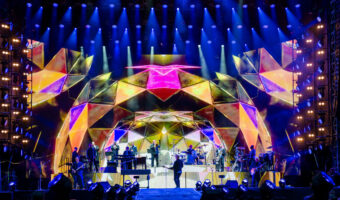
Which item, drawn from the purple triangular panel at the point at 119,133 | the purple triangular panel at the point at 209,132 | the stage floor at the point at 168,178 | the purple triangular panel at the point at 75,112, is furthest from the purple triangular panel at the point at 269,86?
the purple triangular panel at the point at 119,133

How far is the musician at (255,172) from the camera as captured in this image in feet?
64.7

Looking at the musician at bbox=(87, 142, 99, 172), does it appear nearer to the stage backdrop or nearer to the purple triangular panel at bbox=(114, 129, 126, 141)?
the stage backdrop

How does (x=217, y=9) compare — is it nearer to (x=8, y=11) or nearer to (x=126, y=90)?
(x=126, y=90)

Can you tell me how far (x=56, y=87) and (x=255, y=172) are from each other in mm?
12220

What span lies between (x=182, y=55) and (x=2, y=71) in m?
10.6

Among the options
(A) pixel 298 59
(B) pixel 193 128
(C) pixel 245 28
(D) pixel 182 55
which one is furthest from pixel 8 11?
(B) pixel 193 128

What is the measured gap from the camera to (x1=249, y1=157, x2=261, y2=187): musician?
19.7 meters

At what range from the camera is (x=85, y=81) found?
82.5 feet

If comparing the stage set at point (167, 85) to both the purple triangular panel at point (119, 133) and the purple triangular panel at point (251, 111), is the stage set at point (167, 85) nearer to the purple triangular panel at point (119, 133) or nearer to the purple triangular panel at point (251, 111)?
the purple triangular panel at point (251, 111)

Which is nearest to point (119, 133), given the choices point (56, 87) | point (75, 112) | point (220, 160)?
point (75, 112)

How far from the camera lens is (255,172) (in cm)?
1967

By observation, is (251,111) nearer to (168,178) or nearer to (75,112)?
(168,178)

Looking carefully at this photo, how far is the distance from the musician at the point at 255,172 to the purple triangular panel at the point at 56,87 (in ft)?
38.3

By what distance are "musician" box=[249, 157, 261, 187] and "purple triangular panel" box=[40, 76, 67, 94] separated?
11681 mm
